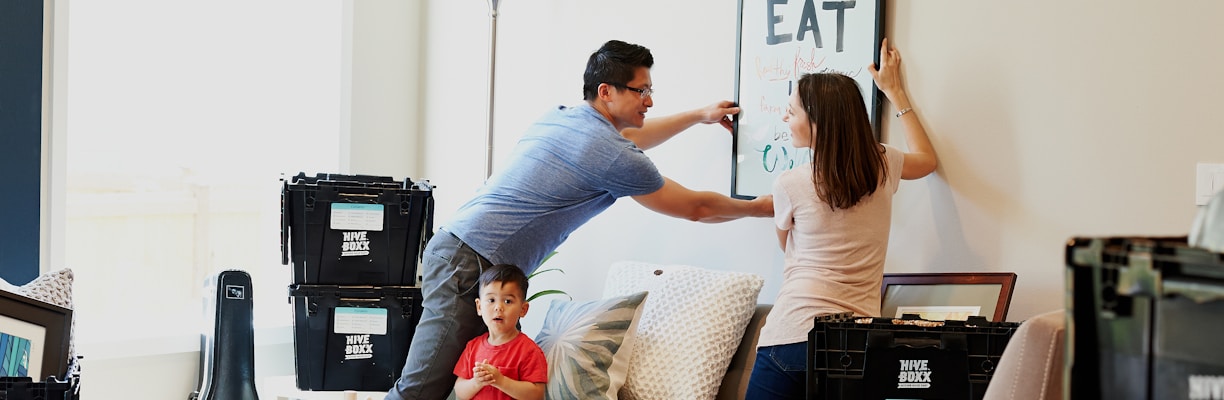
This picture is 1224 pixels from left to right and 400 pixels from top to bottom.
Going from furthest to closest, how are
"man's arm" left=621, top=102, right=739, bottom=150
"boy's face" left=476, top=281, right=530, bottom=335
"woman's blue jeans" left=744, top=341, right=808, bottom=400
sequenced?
1. "man's arm" left=621, top=102, right=739, bottom=150
2. "boy's face" left=476, top=281, right=530, bottom=335
3. "woman's blue jeans" left=744, top=341, right=808, bottom=400

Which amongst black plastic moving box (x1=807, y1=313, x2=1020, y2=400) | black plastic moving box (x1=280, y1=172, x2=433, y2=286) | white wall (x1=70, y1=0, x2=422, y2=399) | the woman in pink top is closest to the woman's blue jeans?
the woman in pink top

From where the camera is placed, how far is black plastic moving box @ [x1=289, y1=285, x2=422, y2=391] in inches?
138

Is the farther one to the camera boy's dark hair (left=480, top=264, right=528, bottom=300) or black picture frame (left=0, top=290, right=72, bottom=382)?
boy's dark hair (left=480, top=264, right=528, bottom=300)

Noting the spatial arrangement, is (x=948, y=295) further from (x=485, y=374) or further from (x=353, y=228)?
(x=353, y=228)

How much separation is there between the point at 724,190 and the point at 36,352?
6.34ft

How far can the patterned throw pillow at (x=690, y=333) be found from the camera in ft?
9.69

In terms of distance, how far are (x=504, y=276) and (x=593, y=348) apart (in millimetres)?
345

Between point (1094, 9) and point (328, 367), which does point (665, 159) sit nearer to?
point (328, 367)

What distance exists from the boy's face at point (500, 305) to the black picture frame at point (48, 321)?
979 millimetres

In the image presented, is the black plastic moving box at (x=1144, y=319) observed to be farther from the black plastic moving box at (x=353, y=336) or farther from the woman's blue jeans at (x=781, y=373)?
the black plastic moving box at (x=353, y=336)

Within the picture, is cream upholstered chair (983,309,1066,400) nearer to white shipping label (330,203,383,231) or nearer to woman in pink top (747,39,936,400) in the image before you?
woman in pink top (747,39,936,400)

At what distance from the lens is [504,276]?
9.30ft

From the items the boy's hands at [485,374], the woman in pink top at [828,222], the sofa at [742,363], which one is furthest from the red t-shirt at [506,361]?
the woman in pink top at [828,222]

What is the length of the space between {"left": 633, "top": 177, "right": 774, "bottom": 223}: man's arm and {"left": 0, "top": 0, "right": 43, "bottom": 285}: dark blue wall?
215 cm
